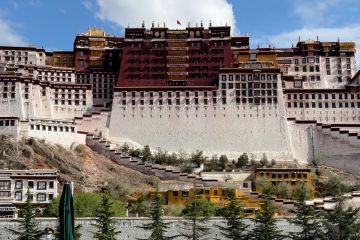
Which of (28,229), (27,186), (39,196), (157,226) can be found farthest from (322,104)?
(28,229)

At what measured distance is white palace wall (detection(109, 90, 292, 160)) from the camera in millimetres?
73188

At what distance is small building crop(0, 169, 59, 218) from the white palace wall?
18.5 m

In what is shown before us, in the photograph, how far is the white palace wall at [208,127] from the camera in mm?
73188

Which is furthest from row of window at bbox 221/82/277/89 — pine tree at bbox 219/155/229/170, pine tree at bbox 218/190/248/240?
pine tree at bbox 218/190/248/240

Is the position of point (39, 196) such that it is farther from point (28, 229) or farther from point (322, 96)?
point (322, 96)

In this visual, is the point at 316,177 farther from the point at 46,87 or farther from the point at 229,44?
the point at 46,87

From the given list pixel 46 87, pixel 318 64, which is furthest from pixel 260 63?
pixel 46 87

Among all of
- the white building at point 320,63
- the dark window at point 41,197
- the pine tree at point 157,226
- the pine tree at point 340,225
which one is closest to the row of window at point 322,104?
the white building at point 320,63

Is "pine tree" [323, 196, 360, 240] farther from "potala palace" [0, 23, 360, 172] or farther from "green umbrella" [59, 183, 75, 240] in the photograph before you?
"potala palace" [0, 23, 360, 172]

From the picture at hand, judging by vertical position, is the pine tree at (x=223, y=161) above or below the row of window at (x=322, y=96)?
below

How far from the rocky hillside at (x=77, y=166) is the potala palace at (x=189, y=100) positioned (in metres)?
2.86

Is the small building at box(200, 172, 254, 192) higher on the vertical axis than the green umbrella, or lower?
lower

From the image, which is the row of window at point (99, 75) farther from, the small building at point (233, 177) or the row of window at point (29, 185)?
the row of window at point (29, 185)

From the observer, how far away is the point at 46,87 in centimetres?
7662
